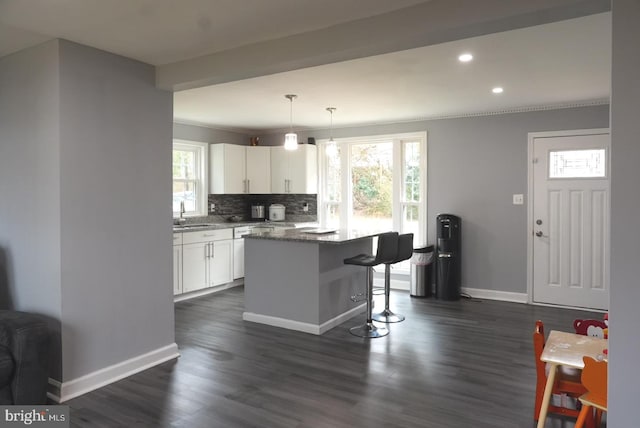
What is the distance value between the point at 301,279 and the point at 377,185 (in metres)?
2.64

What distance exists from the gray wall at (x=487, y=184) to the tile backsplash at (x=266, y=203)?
1949 millimetres

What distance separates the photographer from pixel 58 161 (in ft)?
9.54

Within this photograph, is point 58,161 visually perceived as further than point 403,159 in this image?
No

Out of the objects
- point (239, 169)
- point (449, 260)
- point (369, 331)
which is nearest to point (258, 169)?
point (239, 169)

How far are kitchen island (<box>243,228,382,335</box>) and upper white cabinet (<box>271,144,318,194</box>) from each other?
205 centimetres

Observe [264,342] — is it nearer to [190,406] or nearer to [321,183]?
[190,406]

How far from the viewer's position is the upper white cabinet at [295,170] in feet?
22.6

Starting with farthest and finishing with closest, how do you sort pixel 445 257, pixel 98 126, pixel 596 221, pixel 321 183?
1. pixel 321 183
2. pixel 445 257
3. pixel 596 221
4. pixel 98 126

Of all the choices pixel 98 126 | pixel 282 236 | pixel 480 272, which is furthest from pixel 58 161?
pixel 480 272

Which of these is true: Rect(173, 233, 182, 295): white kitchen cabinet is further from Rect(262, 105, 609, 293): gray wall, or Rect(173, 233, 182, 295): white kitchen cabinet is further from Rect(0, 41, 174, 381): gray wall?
Rect(262, 105, 609, 293): gray wall

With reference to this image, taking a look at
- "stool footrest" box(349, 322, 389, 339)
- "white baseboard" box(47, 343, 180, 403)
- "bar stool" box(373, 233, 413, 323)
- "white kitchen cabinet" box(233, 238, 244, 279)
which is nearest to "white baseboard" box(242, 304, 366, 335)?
"stool footrest" box(349, 322, 389, 339)

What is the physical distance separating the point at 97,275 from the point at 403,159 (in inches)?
172

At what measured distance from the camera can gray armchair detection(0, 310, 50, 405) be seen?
8.46 feet

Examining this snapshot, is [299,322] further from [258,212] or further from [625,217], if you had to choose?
[258,212]
